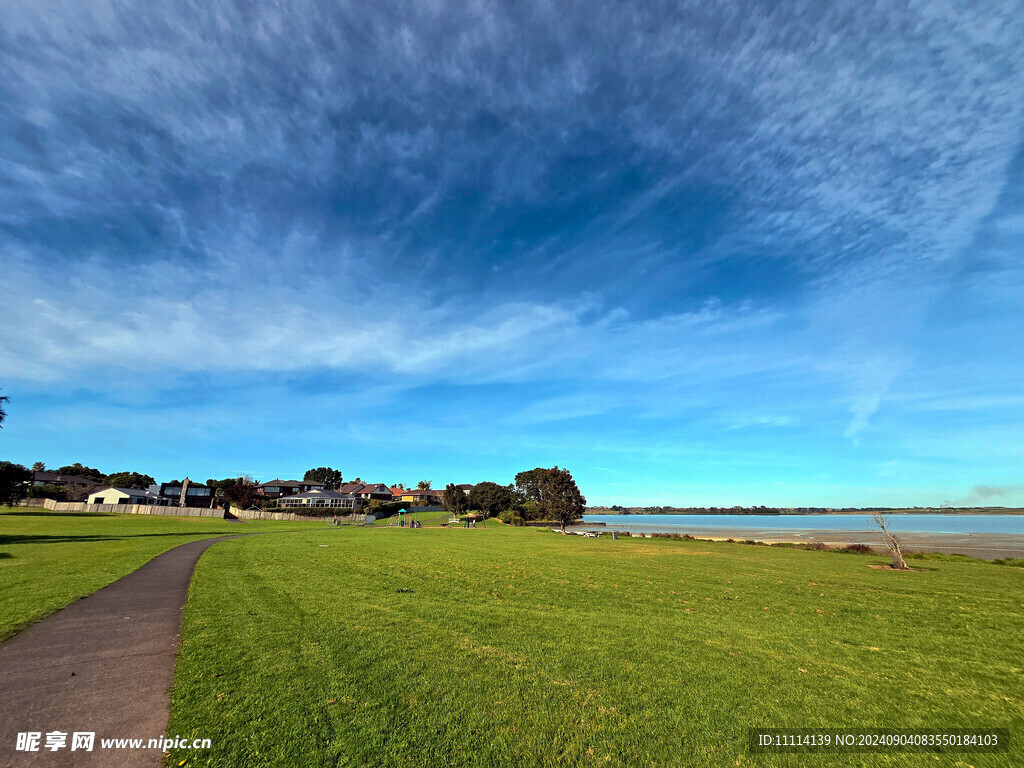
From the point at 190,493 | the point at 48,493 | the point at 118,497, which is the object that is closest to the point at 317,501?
the point at 190,493

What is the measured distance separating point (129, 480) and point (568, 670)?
177400mm

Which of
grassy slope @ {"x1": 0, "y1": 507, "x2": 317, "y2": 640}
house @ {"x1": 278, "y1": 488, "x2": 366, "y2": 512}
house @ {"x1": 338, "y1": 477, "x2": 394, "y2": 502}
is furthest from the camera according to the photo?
house @ {"x1": 338, "y1": 477, "x2": 394, "y2": 502}

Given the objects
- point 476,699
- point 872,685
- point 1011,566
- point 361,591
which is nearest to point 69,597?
point 361,591

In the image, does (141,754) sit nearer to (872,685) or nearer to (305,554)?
(872,685)

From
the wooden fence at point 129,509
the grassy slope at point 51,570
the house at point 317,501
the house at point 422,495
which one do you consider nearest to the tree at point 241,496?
the house at point 317,501

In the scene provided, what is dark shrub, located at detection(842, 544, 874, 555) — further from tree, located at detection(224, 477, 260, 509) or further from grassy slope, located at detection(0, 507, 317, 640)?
tree, located at detection(224, 477, 260, 509)

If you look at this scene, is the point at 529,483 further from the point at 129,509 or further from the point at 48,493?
the point at 48,493

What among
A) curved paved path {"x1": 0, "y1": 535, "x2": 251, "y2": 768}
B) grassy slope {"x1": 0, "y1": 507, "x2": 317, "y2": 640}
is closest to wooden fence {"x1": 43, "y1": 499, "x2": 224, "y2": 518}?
grassy slope {"x1": 0, "y1": 507, "x2": 317, "y2": 640}

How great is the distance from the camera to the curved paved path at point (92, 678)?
212 inches

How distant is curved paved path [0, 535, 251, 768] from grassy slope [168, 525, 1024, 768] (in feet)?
1.58

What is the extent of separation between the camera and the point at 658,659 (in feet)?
29.5

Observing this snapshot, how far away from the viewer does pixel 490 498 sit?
106562 millimetres

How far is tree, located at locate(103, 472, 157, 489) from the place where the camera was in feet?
435

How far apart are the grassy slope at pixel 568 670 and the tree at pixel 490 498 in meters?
91.8
